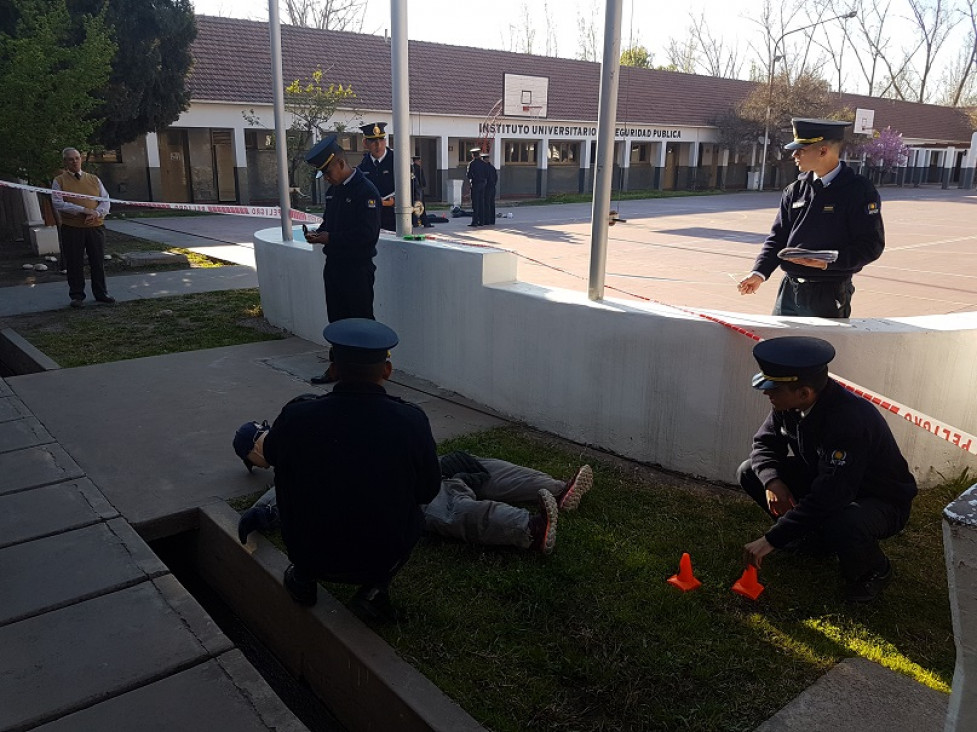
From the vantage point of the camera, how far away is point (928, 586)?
11.1 feet

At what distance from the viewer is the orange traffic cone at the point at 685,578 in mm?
3336

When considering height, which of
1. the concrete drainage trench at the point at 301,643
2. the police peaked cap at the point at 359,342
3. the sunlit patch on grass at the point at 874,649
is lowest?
the concrete drainage trench at the point at 301,643

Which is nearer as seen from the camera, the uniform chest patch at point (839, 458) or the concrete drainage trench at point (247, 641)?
the uniform chest patch at point (839, 458)

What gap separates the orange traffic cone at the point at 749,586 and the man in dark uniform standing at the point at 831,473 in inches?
1.8

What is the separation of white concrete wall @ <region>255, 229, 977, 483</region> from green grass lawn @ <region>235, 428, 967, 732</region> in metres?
0.53

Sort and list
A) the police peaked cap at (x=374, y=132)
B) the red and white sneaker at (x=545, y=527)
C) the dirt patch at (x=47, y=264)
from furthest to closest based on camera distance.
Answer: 1. the dirt patch at (x=47, y=264)
2. the police peaked cap at (x=374, y=132)
3. the red and white sneaker at (x=545, y=527)

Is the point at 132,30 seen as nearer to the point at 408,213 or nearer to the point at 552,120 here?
the point at 408,213

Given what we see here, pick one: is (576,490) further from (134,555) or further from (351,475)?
(134,555)

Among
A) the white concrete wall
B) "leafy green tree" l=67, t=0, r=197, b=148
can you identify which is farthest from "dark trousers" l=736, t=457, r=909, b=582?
"leafy green tree" l=67, t=0, r=197, b=148

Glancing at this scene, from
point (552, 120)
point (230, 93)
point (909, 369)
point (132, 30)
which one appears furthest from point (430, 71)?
point (909, 369)

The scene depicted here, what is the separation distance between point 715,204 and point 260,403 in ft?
82.3

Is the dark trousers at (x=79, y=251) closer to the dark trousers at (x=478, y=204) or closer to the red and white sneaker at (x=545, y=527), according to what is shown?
the red and white sneaker at (x=545, y=527)

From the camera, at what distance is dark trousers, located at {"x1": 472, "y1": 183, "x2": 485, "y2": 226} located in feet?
59.3

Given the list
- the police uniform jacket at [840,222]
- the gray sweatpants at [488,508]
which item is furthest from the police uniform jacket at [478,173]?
the gray sweatpants at [488,508]
